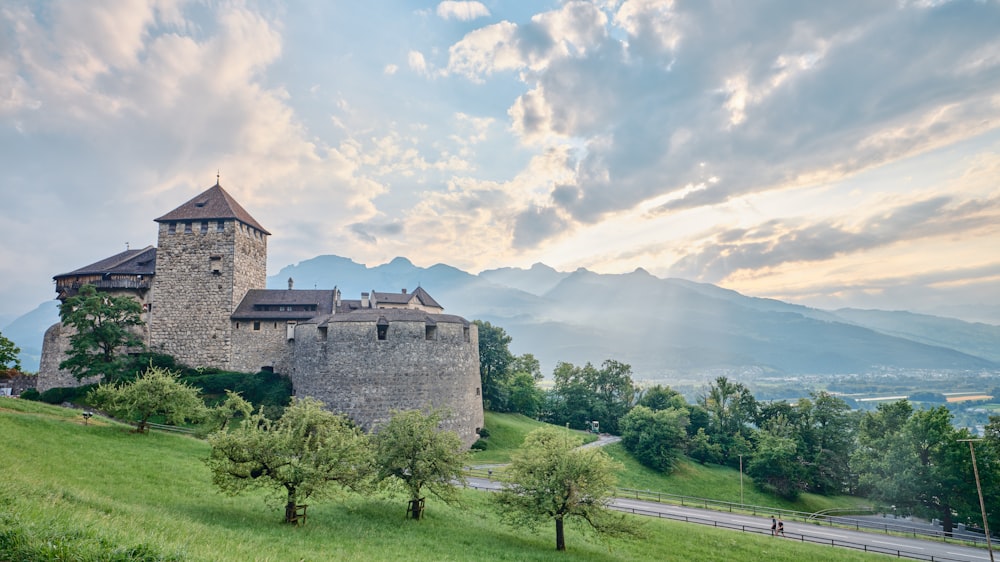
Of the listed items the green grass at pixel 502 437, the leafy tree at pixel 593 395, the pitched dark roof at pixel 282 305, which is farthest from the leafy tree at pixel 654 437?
the pitched dark roof at pixel 282 305

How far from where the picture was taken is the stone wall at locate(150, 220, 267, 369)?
159 feet

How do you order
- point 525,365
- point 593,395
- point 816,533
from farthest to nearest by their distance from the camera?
point 525,365 < point 593,395 < point 816,533

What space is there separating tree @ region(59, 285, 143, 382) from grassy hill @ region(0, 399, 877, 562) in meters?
8.13

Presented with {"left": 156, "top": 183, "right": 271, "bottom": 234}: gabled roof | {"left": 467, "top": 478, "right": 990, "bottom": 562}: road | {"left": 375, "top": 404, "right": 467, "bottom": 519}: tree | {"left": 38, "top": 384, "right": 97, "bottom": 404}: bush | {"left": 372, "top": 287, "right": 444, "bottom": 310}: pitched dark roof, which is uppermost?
{"left": 156, "top": 183, "right": 271, "bottom": 234}: gabled roof

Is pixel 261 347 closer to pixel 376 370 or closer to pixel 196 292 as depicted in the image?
pixel 196 292

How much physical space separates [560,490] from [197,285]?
1711 inches

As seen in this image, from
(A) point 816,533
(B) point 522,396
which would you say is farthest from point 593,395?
(A) point 816,533

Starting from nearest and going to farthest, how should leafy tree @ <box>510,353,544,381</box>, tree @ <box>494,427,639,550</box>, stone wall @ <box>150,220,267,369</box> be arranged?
1. tree @ <box>494,427,639,550</box>
2. stone wall @ <box>150,220,267,369</box>
3. leafy tree @ <box>510,353,544,381</box>

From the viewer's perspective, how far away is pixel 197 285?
161 feet

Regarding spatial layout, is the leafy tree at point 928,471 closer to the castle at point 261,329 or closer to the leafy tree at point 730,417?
the leafy tree at point 730,417

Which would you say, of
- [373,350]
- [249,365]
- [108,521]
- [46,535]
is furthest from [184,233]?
[46,535]

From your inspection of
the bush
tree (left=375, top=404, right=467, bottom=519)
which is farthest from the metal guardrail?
the bush

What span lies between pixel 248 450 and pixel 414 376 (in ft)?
84.2

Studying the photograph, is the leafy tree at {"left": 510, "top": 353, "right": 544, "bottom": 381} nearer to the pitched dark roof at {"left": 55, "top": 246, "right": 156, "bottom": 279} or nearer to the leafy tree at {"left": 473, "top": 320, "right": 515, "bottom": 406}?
the leafy tree at {"left": 473, "top": 320, "right": 515, "bottom": 406}
